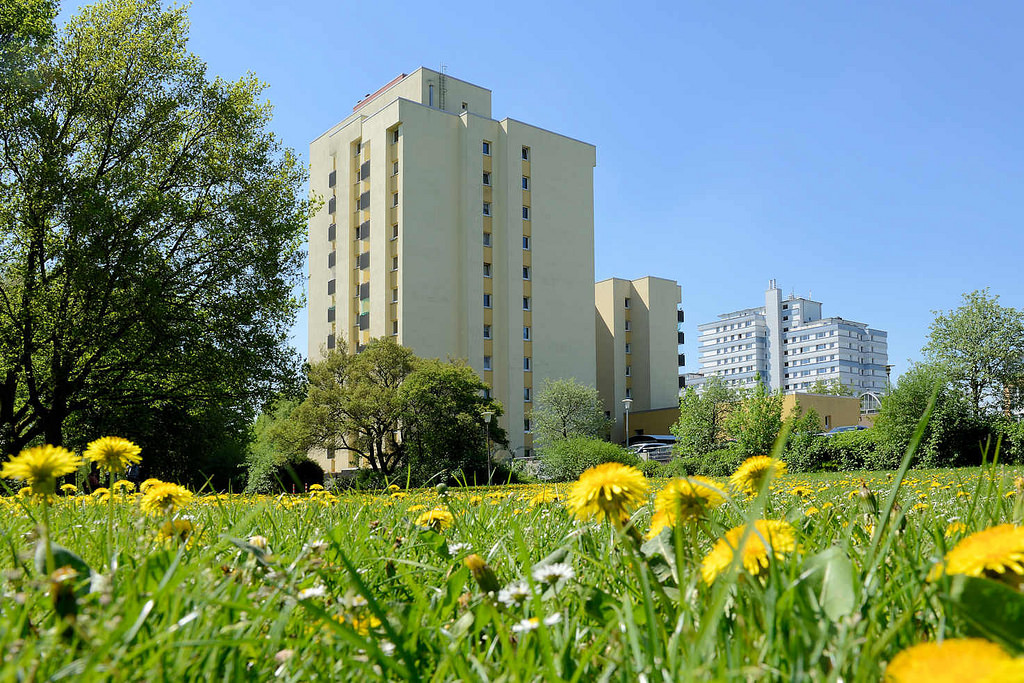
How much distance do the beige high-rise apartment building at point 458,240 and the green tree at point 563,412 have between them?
1.18 m

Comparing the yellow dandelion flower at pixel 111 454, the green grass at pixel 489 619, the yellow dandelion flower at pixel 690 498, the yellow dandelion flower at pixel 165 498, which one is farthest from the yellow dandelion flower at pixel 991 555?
the yellow dandelion flower at pixel 111 454

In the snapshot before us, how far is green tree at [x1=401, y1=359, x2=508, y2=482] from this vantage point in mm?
32406

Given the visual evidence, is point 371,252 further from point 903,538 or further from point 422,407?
point 903,538

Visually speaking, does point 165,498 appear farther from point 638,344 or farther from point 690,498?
point 638,344

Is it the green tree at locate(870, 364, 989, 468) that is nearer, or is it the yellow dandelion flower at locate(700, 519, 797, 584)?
the yellow dandelion flower at locate(700, 519, 797, 584)

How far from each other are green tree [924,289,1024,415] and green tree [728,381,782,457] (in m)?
23.1

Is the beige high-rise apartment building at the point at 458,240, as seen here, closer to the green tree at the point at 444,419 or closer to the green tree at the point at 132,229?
the green tree at the point at 444,419

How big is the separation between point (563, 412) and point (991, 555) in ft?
153

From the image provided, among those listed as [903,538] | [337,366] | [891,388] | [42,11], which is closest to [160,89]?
[42,11]

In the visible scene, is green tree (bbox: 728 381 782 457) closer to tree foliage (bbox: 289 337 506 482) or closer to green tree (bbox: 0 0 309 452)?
tree foliage (bbox: 289 337 506 482)

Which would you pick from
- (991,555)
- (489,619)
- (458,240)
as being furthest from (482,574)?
(458,240)

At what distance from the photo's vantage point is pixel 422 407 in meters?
33.1

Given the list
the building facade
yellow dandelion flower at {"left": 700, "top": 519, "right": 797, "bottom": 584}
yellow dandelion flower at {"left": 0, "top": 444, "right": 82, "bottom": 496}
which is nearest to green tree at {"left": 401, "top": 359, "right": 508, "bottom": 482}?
yellow dandelion flower at {"left": 0, "top": 444, "right": 82, "bottom": 496}

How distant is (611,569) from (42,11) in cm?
2341
